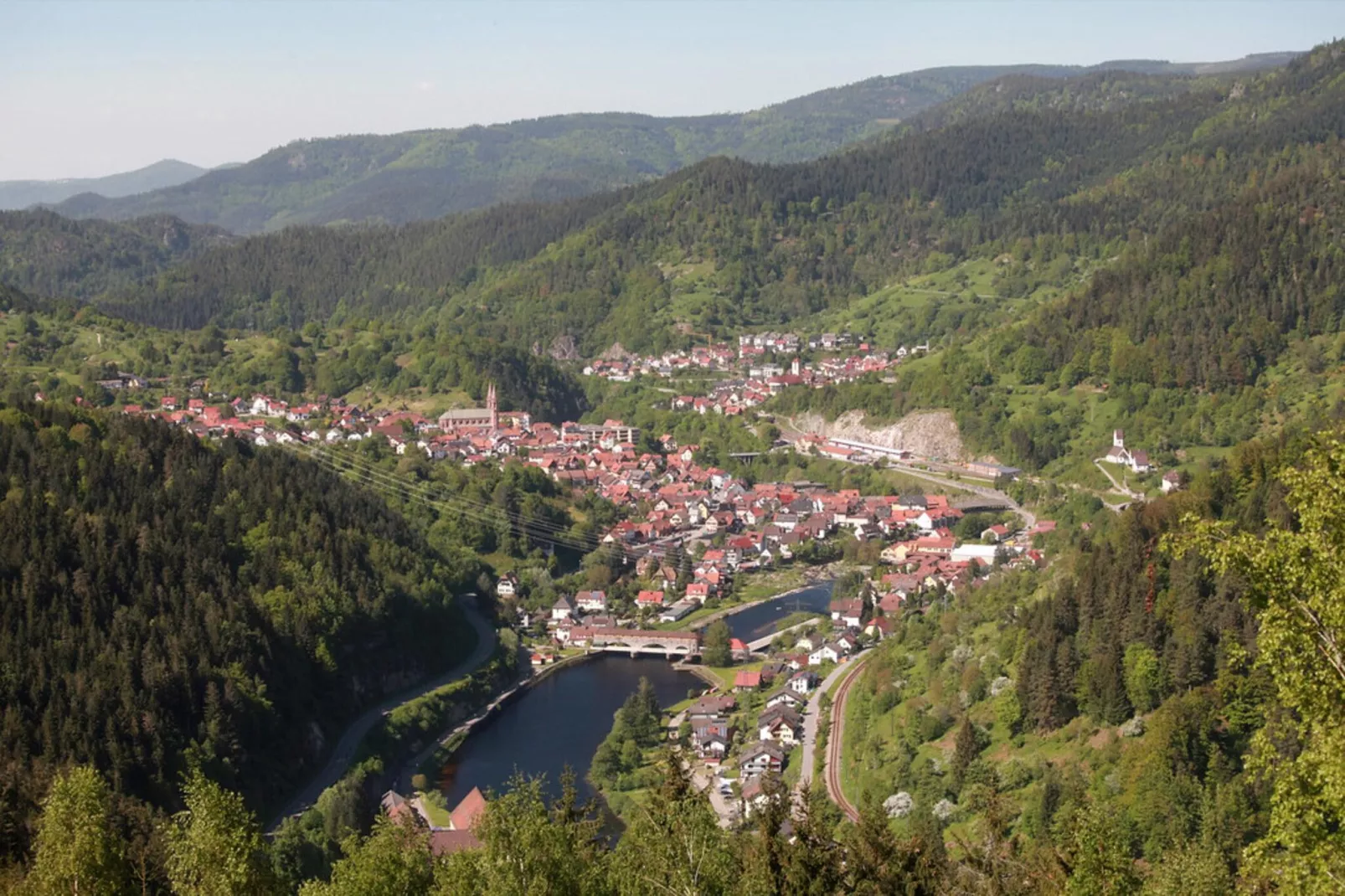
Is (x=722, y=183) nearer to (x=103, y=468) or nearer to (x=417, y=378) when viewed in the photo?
(x=417, y=378)

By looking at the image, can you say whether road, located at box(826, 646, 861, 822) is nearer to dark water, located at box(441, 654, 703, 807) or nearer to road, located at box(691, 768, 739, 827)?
road, located at box(691, 768, 739, 827)

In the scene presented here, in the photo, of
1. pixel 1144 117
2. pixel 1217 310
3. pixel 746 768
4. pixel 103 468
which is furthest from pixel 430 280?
pixel 746 768

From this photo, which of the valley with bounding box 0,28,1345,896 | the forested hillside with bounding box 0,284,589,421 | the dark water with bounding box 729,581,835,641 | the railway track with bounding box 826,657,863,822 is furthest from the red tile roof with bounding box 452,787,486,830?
the forested hillside with bounding box 0,284,589,421

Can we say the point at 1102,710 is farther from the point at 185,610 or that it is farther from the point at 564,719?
the point at 185,610

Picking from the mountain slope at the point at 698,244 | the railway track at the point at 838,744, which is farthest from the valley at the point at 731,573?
the mountain slope at the point at 698,244

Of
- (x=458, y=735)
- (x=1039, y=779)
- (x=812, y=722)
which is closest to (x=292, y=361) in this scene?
(x=458, y=735)

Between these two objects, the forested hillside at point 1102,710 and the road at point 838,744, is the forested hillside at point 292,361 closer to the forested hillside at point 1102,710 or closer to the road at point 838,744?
the road at point 838,744

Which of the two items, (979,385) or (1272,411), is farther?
(979,385)
